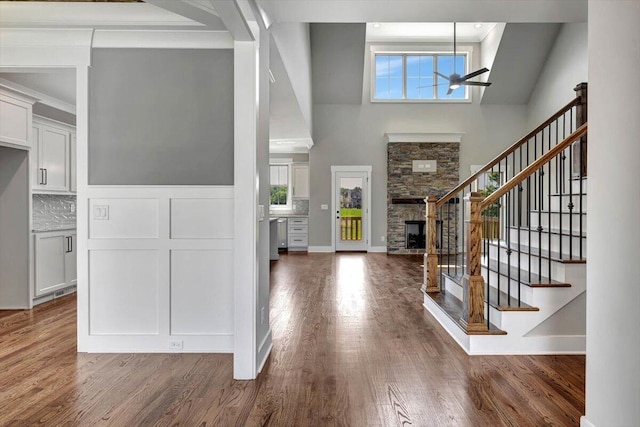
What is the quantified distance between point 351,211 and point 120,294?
25.4 ft

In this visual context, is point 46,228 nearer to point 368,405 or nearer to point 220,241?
point 220,241

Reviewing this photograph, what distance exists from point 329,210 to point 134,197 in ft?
24.7

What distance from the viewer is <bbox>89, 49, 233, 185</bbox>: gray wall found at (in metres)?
3.09

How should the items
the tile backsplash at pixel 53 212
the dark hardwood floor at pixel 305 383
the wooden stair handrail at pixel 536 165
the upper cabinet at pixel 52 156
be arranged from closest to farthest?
the dark hardwood floor at pixel 305 383
the wooden stair handrail at pixel 536 165
the upper cabinet at pixel 52 156
the tile backsplash at pixel 53 212

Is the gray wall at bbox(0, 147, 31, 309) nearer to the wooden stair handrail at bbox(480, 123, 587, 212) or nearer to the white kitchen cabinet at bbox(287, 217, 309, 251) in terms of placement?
the wooden stair handrail at bbox(480, 123, 587, 212)

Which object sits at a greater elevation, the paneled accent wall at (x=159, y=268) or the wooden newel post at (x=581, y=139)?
the wooden newel post at (x=581, y=139)

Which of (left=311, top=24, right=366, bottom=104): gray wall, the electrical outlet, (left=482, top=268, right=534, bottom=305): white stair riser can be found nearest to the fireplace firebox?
(left=311, top=24, right=366, bottom=104): gray wall

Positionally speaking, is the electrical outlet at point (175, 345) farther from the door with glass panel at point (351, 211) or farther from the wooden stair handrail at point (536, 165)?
the door with glass panel at point (351, 211)

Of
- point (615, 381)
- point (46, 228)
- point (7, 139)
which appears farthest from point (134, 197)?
point (615, 381)

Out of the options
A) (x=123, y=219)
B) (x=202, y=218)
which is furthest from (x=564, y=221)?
(x=123, y=219)

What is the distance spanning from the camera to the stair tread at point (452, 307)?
310 cm

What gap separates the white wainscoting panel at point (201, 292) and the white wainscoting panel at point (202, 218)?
138 mm

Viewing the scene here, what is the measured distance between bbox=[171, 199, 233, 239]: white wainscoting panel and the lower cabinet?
2.48 meters

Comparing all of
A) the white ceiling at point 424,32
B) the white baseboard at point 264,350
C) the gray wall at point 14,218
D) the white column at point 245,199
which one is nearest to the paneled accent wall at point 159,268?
the white baseboard at point 264,350
